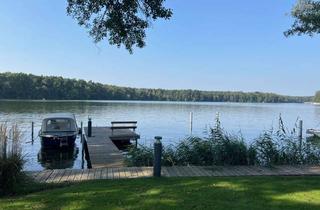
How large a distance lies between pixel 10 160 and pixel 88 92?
458 feet

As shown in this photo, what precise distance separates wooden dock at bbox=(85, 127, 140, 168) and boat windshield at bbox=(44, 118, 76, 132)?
4.68ft

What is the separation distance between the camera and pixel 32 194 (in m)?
7.83

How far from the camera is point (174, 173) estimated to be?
10.0 metres

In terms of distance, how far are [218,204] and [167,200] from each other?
2.93 ft

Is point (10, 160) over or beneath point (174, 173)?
over

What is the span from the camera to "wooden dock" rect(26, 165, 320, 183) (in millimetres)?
9641

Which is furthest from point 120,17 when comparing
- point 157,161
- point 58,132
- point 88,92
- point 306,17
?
point 88,92

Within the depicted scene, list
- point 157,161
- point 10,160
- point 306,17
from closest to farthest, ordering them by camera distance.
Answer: point 10,160 < point 157,161 < point 306,17

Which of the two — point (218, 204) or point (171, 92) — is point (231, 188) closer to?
point (218, 204)

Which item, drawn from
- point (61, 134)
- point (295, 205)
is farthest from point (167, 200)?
point (61, 134)

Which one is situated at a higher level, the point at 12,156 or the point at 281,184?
the point at 12,156

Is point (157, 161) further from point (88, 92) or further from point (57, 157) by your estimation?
point (88, 92)

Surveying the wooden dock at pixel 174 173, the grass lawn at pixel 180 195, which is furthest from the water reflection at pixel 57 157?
the grass lawn at pixel 180 195

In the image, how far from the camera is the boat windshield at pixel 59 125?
24198 mm
